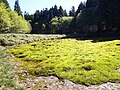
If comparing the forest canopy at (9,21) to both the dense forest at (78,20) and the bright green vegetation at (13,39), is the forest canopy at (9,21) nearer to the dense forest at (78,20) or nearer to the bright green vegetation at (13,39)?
the dense forest at (78,20)

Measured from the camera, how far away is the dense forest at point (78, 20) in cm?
6338

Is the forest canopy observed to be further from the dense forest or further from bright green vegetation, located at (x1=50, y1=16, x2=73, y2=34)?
bright green vegetation, located at (x1=50, y1=16, x2=73, y2=34)

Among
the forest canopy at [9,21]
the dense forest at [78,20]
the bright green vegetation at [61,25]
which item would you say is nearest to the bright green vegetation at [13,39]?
the forest canopy at [9,21]

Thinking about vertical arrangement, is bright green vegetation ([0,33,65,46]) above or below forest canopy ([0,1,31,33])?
below

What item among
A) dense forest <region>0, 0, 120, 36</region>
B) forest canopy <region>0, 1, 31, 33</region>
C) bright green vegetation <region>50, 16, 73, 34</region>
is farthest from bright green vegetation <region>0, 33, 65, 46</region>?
bright green vegetation <region>50, 16, 73, 34</region>

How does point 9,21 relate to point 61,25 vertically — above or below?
above

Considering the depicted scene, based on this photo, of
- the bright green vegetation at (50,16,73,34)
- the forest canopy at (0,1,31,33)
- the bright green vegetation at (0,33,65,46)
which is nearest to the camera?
the bright green vegetation at (0,33,65,46)

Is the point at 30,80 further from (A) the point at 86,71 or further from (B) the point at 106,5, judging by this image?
(B) the point at 106,5

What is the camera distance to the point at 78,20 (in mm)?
88812

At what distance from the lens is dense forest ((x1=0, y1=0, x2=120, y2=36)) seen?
63.4m

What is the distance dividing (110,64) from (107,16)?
47.9 metres

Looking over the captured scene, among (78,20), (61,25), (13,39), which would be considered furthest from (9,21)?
(61,25)

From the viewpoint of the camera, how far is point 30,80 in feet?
54.2

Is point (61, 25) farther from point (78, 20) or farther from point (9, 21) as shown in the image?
point (9, 21)
